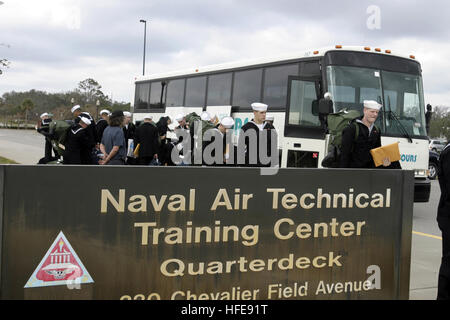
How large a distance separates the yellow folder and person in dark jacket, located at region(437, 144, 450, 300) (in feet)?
1.97

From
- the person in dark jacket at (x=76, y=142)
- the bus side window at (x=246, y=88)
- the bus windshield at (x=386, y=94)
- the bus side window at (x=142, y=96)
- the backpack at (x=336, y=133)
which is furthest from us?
the bus side window at (x=142, y=96)

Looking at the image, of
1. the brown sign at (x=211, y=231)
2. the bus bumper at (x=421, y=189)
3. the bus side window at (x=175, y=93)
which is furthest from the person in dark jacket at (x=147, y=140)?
the bus side window at (x=175, y=93)

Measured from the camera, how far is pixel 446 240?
4414 millimetres

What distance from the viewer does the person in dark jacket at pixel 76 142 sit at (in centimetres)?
764

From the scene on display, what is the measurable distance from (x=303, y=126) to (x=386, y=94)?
6.18 ft

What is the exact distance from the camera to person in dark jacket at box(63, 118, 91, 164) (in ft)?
25.1

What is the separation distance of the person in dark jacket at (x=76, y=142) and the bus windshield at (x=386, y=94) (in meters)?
5.20

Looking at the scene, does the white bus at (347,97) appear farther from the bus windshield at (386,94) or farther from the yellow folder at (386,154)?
the yellow folder at (386,154)

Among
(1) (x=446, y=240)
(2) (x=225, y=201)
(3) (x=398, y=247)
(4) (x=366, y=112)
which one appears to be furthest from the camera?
(4) (x=366, y=112)

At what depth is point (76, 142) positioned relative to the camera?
765 centimetres

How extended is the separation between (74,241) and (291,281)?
1.46m

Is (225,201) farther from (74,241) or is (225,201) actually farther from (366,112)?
(366,112)

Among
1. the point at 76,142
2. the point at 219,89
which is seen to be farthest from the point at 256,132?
the point at 219,89
